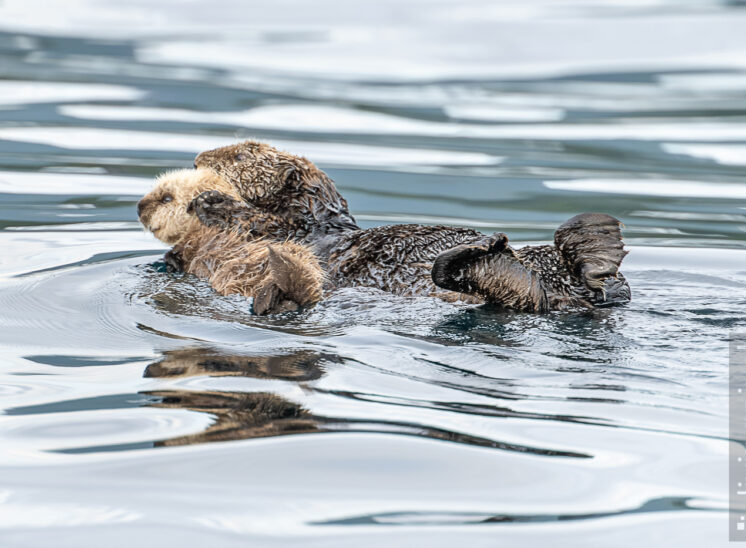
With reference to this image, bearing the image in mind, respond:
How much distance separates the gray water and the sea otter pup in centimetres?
12

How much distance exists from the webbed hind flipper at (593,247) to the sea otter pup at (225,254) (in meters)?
1.08

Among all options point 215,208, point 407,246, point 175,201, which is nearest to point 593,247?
point 407,246

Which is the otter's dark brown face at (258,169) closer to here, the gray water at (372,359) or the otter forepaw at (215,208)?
the otter forepaw at (215,208)

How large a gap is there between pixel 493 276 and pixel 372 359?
0.78m

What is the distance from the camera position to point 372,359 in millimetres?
3799

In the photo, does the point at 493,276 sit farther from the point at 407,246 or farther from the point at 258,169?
the point at 258,169

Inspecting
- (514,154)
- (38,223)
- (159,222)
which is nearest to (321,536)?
(159,222)

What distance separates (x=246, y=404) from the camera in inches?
130

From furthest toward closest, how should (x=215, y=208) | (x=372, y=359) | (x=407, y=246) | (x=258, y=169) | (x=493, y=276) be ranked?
(x=258, y=169) → (x=215, y=208) → (x=407, y=246) → (x=493, y=276) → (x=372, y=359)

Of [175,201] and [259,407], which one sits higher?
[175,201]

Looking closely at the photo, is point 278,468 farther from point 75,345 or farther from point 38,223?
point 38,223

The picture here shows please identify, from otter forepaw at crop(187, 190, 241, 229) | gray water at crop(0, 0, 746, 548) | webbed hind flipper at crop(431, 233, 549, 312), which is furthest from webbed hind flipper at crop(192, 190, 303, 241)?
webbed hind flipper at crop(431, 233, 549, 312)

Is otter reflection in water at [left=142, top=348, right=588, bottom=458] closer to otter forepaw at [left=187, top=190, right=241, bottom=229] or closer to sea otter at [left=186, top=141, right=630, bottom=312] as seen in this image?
sea otter at [left=186, top=141, right=630, bottom=312]

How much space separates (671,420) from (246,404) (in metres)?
1.29
